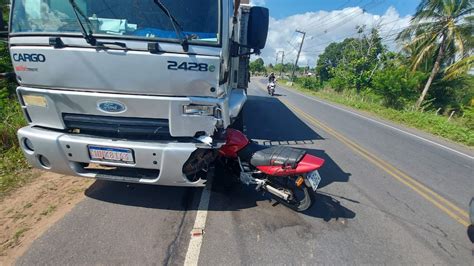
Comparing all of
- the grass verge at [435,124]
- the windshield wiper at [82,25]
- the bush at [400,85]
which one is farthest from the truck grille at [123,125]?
the bush at [400,85]

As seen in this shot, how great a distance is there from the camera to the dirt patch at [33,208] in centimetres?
274

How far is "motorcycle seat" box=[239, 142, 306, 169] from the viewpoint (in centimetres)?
336

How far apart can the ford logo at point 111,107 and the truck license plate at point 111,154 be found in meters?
0.40

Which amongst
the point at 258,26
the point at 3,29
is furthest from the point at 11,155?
the point at 258,26

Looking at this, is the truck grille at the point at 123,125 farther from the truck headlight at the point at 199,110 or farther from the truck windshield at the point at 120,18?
the truck windshield at the point at 120,18

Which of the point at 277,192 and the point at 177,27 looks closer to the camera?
the point at 177,27

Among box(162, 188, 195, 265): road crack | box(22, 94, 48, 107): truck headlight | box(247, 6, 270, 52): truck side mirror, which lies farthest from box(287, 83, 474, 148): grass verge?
box(22, 94, 48, 107): truck headlight

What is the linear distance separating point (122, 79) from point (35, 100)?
3.54 feet

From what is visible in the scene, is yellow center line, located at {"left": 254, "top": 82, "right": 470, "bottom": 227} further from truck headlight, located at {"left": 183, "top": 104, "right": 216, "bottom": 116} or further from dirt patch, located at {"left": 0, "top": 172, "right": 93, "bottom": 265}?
dirt patch, located at {"left": 0, "top": 172, "right": 93, "bottom": 265}

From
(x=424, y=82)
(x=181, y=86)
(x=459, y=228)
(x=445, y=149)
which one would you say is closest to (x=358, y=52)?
(x=424, y=82)

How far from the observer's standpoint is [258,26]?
11.1ft

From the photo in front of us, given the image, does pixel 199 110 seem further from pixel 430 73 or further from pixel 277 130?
pixel 430 73

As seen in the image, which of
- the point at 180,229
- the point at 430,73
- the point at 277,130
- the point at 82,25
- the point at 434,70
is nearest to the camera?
the point at 82,25

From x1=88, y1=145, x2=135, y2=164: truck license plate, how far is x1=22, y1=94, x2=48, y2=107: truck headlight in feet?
2.34
